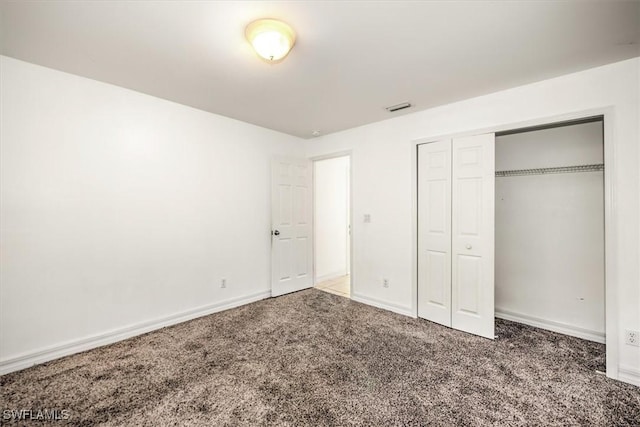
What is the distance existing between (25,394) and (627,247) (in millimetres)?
4601

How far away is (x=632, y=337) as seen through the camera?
80.5 inches

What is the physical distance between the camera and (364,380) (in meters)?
2.04

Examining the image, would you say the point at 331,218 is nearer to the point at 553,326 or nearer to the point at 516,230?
the point at 516,230

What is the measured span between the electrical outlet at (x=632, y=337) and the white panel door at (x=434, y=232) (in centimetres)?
132

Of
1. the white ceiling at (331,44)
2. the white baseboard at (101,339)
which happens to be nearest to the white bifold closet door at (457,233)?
the white ceiling at (331,44)

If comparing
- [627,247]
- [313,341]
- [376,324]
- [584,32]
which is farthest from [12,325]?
[627,247]

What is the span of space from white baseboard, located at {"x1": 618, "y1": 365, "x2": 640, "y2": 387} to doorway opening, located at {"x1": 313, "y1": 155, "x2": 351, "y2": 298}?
2.99m

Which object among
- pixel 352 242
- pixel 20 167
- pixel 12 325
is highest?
pixel 20 167

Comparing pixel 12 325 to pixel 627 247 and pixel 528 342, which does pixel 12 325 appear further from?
pixel 627 247

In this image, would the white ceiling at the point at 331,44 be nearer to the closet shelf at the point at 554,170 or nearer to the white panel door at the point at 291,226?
the closet shelf at the point at 554,170

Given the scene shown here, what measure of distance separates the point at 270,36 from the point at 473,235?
2.66 m

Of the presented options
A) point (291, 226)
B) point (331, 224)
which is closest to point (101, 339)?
point (291, 226)

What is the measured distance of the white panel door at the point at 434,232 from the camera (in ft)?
9.93

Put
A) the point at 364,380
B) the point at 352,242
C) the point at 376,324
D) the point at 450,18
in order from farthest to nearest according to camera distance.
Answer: the point at 352,242 < the point at 376,324 < the point at 364,380 < the point at 450,18
